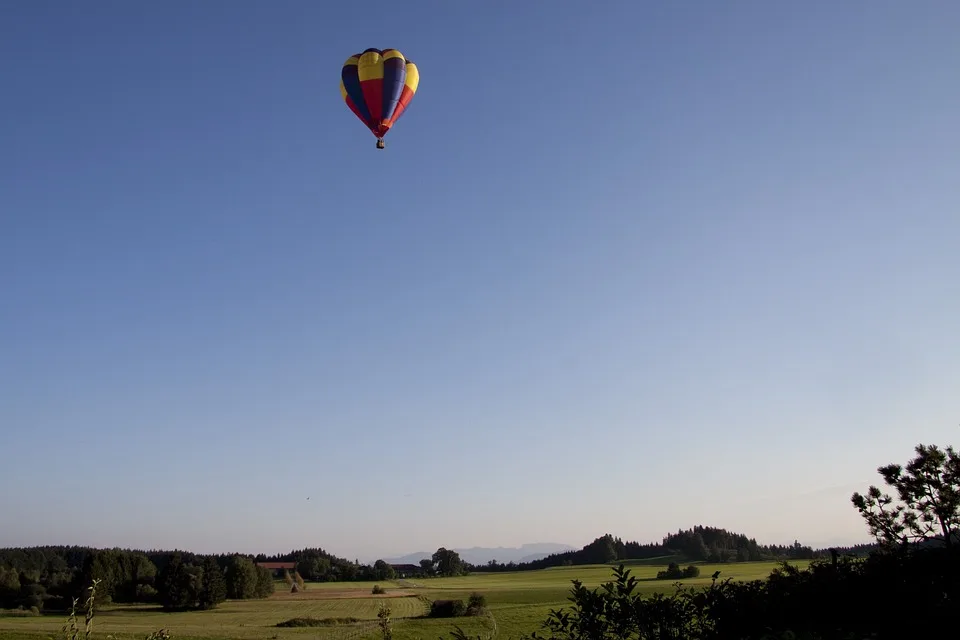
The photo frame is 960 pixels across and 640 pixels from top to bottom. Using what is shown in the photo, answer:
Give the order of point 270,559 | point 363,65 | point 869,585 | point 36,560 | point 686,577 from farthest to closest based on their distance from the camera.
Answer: point 270,559
point 36,560
point 686,577
point 363,65
point 869,585

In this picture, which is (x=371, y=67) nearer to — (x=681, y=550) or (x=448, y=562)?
(x=448, y=562)

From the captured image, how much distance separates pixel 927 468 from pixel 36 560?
229 metres

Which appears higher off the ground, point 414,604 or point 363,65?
point 363,65

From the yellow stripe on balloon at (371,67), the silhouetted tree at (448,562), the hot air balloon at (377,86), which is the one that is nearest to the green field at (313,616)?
the hot air balloon at (377,86)

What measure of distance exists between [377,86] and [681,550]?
172263 mm

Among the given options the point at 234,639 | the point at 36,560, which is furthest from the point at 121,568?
the point at 36,560

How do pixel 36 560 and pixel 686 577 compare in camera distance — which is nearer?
pixel 686 577

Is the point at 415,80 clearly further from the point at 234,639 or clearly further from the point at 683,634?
the point at 234,639

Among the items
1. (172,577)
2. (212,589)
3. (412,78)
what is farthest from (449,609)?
(412,78)

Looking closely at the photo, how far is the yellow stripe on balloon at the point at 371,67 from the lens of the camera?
36.6 meters

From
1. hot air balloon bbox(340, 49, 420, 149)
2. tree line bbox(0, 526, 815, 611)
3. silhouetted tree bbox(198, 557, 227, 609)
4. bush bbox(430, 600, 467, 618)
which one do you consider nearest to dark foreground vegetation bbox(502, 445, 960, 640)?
hot air balloon bbox(340, 49, 420, 149)

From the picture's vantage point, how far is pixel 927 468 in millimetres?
16703

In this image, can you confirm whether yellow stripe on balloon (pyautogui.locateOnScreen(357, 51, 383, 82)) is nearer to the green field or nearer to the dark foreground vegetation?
the green field

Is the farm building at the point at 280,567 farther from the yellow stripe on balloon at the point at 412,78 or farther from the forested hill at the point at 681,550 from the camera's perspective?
the yellow stripe on balloon at the point at 412,78
